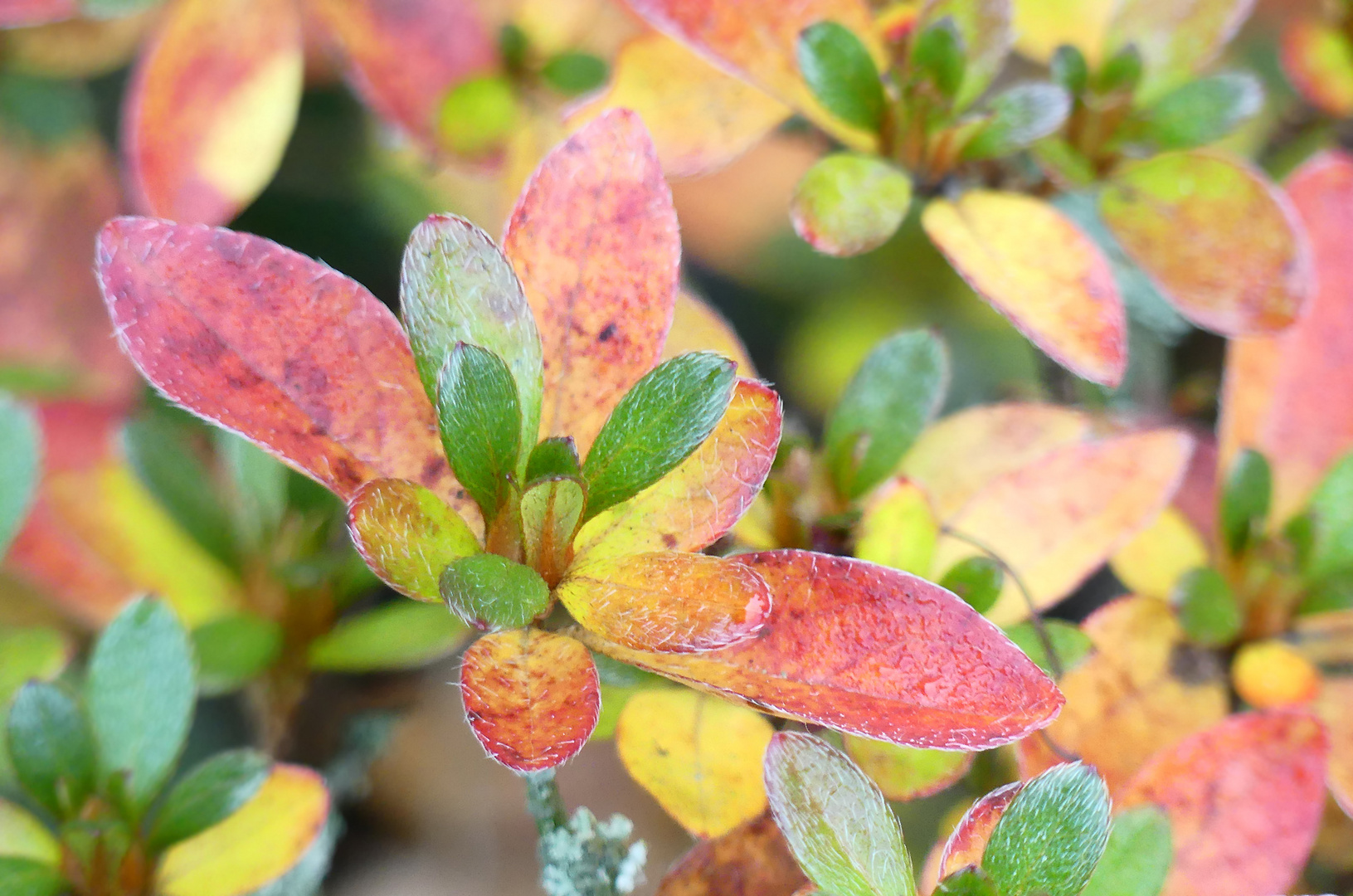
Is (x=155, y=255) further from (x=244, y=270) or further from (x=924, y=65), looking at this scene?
(x=924, y=65)

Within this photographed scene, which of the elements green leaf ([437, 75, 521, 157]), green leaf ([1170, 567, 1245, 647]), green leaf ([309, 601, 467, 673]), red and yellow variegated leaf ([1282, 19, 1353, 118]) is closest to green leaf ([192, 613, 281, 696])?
green leaf ([309, 601, 467, 673])

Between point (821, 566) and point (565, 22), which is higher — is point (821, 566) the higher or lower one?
the lower one

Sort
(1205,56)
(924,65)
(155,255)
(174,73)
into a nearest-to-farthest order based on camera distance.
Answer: (155,255)
(924,65)
(1205,56)
(174,73)

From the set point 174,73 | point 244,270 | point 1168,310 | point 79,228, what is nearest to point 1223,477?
point 1168,310

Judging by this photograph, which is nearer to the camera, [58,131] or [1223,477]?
[1223,477]

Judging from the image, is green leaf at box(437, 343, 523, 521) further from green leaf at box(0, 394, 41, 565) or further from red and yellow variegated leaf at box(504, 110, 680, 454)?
green leaf at box(0, 394, 41, 565)

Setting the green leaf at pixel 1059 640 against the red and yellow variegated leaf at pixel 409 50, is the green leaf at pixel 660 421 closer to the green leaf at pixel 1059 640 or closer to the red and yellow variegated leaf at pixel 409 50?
the green leaf at pixel 1059 640

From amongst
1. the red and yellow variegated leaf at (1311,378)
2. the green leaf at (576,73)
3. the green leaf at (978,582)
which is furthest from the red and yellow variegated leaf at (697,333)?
the red and yellow variegated leaf at (1311,378)

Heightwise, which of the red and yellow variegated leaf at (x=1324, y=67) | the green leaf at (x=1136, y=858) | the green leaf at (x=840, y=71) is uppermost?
the green leaf at (x=840, y=71)
